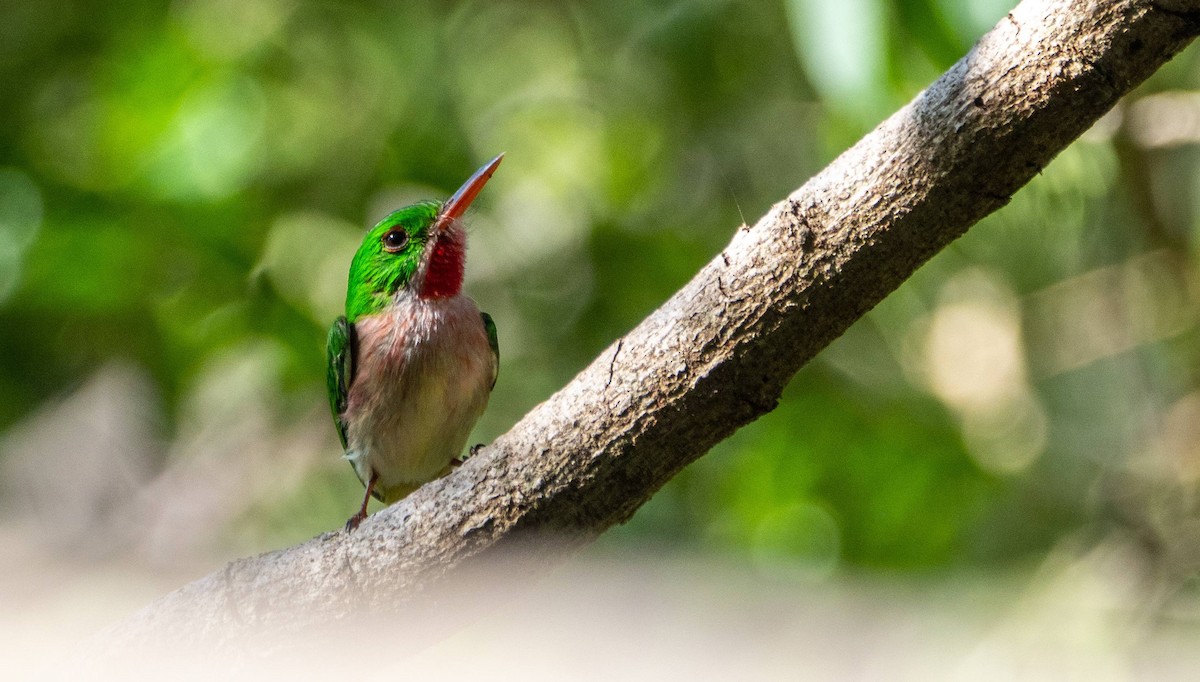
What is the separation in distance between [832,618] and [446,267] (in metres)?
2.06

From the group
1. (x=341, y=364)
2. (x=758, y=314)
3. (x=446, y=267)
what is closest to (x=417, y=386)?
(x=341, y=364)

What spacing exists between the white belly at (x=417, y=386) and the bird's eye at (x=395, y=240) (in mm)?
218

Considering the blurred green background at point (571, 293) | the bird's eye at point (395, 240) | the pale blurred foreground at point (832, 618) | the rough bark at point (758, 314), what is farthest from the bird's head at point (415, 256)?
the rough bark at point (758, 314)

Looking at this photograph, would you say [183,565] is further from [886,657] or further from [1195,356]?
[1195,356]

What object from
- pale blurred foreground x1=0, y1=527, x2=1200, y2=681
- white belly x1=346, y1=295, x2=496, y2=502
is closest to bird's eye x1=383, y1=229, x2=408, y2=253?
white belly x1=346, y1=295, x2=496, y2=502

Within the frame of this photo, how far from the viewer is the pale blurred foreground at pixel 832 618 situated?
2285 mm

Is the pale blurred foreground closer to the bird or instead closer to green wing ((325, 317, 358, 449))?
the bird

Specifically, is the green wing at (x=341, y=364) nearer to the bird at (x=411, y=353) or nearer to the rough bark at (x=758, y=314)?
A: the bird at (x=411, y=353)

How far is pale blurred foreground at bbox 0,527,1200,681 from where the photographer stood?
2285 mm

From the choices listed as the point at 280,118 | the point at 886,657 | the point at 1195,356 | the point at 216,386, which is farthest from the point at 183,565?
the point at 1195,356

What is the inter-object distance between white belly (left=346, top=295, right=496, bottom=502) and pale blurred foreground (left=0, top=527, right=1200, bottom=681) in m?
0.60

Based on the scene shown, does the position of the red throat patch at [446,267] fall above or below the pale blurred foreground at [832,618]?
above

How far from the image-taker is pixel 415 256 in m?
3.76

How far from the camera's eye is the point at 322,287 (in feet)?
17.8
